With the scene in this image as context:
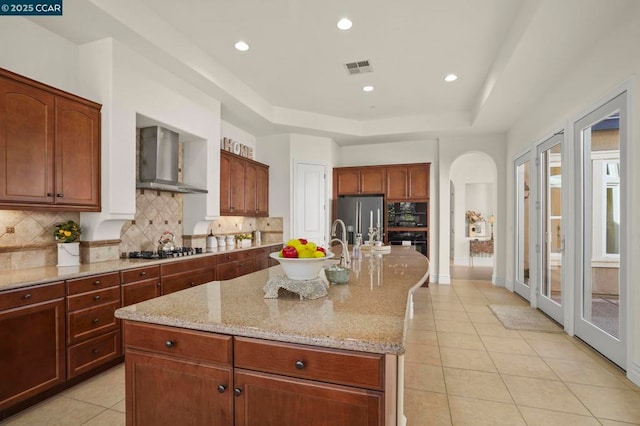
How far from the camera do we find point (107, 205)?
2.91 m

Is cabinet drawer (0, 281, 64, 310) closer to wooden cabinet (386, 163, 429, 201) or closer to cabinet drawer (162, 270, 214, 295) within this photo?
cabinet drawer (162, 270, 214, 295)

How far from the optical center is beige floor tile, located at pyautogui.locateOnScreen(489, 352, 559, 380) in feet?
8.59

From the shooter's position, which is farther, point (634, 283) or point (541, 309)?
point (541, 309)

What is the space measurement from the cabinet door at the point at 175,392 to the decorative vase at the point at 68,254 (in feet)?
6.32

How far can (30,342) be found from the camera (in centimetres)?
215

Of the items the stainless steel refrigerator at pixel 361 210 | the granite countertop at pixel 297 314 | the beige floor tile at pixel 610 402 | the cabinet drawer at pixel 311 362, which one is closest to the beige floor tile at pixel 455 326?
the beige floor tile at pixel 610 402

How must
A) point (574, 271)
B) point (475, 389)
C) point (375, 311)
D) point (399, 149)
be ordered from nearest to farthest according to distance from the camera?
point (375, 311), point (475, 389), point (574, 271), point (399, 149)

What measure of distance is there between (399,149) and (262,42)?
389cm

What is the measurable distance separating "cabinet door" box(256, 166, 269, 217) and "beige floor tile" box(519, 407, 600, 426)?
4.49m

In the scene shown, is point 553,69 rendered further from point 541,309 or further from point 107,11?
point 107,11

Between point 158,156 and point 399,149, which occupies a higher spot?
point 399,149

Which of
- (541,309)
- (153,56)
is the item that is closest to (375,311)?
(153,56)

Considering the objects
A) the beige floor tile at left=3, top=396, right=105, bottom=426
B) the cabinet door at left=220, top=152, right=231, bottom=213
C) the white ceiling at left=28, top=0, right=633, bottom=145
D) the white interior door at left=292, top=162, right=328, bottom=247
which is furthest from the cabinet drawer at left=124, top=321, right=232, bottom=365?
the white interior door at left=292, top=162, right=328, bottom=247

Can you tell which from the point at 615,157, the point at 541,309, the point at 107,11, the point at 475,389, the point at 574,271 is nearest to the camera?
the point at 475,389
